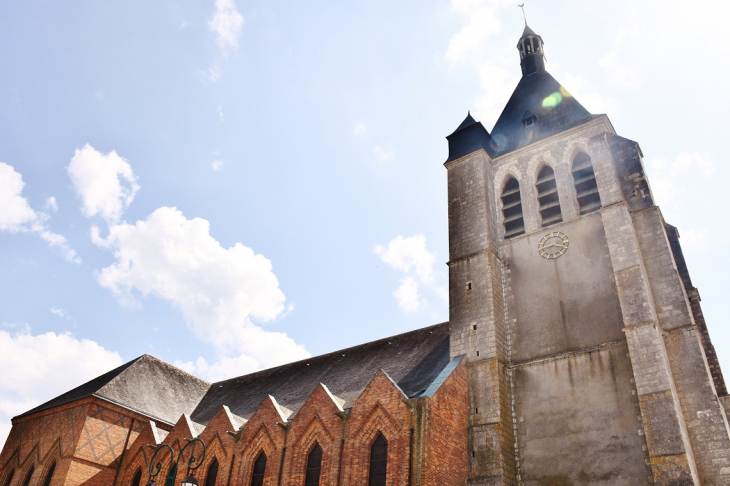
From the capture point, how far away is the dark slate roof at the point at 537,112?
19.0 metres

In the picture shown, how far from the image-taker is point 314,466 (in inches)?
612

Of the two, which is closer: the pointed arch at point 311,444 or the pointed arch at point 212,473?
the pointed arch at point 311,444

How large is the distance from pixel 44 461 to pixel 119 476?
2851mm

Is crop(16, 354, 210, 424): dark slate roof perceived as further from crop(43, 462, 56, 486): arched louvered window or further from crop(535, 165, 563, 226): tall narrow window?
crop(535, 165, 563, 226): tall narrow window

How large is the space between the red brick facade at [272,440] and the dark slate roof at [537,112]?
9.05 metres

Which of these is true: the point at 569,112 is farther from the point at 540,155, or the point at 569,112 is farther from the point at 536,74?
the point at 536,74

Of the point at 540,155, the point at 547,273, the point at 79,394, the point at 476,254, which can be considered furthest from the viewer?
the point at 79,394

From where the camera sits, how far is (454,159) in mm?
20359

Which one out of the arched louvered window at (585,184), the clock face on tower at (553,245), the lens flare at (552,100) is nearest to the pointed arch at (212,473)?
the clock face on tower at (553,245)

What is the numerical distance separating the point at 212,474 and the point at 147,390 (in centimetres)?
670

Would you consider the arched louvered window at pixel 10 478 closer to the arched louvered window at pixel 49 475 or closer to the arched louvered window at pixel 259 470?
the arched louvered window at pixel 49 475

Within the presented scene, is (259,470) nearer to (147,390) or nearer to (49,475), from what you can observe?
(147,390)

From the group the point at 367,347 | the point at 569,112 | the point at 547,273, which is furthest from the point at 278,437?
the point at 569,112

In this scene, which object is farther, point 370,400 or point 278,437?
point 278,437
